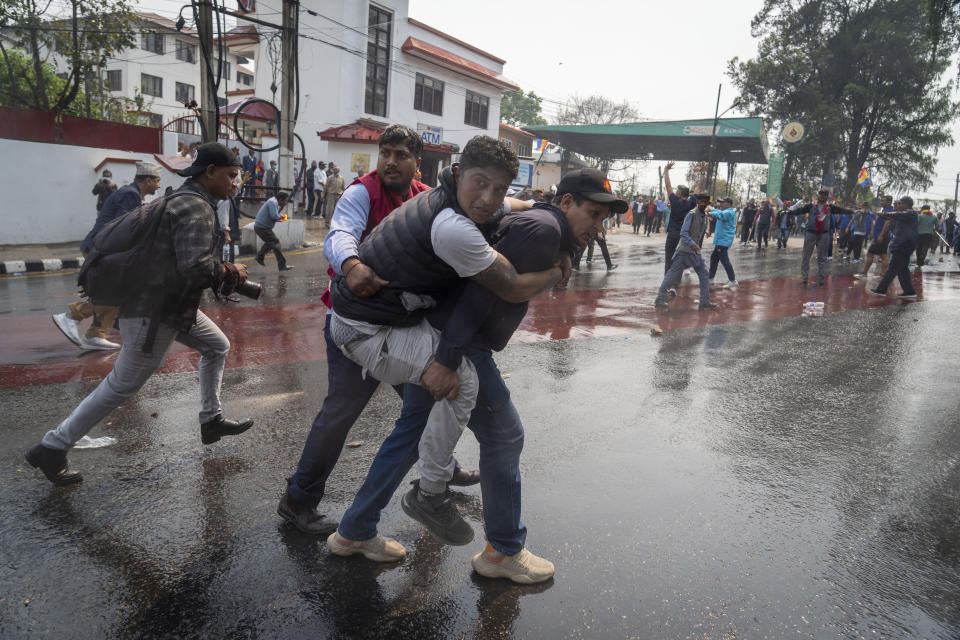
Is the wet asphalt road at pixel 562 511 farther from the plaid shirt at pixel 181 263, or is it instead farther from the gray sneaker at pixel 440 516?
the plaid shirt at pixel 181 263

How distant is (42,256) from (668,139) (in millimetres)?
34844

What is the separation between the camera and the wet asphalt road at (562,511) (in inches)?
95.0

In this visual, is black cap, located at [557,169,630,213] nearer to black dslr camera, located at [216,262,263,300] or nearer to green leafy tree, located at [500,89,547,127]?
black dslr camera, located at [216,262,263,300]

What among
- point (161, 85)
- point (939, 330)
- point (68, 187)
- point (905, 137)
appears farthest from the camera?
point (161, 85)

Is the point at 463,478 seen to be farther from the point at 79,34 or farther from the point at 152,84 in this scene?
the point at 152,84

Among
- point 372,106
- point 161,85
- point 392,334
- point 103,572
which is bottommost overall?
point 103,572

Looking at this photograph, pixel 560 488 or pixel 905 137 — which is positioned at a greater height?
pixel 905 137

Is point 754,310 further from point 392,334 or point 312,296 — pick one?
point 392,334

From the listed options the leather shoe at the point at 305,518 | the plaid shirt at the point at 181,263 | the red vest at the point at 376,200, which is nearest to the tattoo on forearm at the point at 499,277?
the red vest at the point at 376,200

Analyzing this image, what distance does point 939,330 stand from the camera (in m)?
8.66

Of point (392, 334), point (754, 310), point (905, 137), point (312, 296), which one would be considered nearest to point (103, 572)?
point (392, 334)

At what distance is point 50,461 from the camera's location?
3164mm

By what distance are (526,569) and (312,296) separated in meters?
7.50

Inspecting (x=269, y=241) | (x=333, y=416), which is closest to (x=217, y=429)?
(x=333, y=416)
